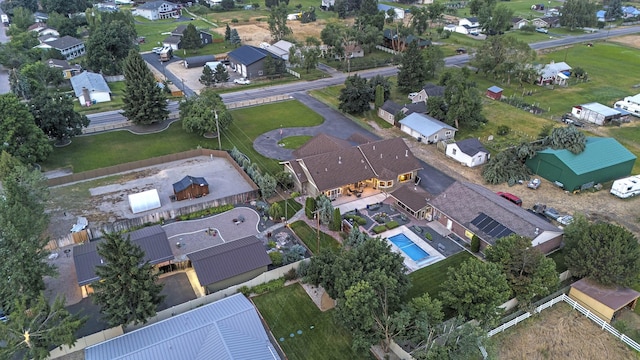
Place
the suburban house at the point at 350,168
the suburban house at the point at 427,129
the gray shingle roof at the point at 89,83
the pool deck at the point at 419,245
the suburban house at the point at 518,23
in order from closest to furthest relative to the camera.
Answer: the pool deck at the point at 419,245
the suburban house at the point at 350,168
the suburban house at the point at 427,129
the gray shingle roof at the point at 89,83
the suburban house at the point at 518,23

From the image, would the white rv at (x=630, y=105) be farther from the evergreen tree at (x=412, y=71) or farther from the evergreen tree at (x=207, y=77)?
the evergreen tree at (x=207, y=77)

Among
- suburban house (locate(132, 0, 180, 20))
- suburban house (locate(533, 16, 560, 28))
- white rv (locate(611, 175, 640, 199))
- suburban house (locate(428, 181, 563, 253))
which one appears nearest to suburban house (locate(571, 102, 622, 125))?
white rv (locate(611, 175, 640, 199))

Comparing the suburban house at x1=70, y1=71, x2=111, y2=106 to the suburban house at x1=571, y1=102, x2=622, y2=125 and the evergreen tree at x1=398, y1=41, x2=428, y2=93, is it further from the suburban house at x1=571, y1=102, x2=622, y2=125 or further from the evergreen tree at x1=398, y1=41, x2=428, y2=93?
the suburban house at x1=571, y1=102, x2=622, y2=125

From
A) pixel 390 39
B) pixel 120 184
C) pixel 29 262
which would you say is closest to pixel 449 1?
pixel 390 39

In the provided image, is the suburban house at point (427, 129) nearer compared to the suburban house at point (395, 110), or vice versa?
the suburban house at point (427, 129)

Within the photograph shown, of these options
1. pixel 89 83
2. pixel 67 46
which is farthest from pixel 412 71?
pixel 67 46

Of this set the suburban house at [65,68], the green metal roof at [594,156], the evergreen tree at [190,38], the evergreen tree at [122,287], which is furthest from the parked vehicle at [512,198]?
the evergreen tree at [190,38]

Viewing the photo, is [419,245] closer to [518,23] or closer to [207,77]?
[207,77]

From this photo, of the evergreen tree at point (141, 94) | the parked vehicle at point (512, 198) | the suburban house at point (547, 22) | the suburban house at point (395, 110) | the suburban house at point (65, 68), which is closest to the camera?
the parked vehicle at point (512, 198)

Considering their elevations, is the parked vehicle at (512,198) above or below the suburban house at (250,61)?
below
